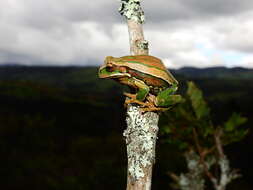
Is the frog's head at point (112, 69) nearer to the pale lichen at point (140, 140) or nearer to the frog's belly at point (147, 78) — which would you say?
the frog's belly at point (147, 78)

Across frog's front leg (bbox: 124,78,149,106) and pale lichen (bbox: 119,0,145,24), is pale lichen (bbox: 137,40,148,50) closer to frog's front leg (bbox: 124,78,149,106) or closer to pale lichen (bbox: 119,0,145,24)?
pale lichen (bbox: 119,0,145,24)

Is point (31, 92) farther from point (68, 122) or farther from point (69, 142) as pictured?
point (69, 142)

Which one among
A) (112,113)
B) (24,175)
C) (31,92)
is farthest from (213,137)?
(31,92)

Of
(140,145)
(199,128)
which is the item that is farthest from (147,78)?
(199,128)

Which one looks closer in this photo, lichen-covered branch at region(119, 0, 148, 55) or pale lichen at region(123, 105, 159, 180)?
pale lichen at region(123, 105, 159, 180)

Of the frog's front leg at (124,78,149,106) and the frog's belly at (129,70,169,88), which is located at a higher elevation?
the frog's belly at (129,70,169,88)

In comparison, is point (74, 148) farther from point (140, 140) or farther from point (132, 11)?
point (140, 140)

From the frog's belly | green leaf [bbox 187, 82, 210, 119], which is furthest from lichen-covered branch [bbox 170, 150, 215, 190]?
the frog's belly
